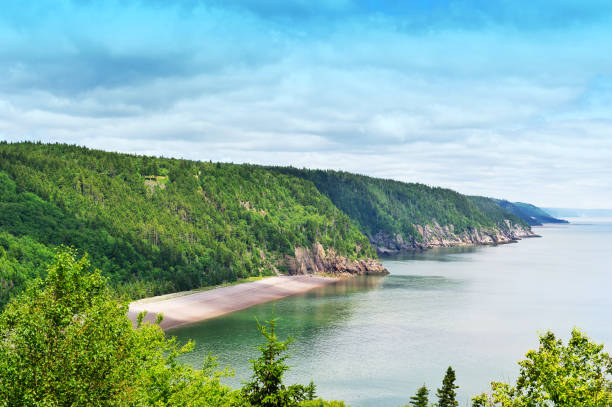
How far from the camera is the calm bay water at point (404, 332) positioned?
79750 mm

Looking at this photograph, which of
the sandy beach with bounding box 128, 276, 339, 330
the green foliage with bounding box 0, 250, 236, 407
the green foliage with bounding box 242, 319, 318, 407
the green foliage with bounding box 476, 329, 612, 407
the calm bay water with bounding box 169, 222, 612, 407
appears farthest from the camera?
the sandy beach with bounding box 128, 276, 339, 330

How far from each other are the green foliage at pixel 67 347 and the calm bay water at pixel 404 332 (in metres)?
31.8

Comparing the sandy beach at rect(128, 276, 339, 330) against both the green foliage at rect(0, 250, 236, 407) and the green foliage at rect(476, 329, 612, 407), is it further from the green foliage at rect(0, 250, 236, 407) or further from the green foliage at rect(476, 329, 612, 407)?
the green foliage at rect(476, 329, 612, 407)

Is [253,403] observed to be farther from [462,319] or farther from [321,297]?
[321,297]

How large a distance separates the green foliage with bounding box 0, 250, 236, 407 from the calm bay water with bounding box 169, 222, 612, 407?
31770 mm

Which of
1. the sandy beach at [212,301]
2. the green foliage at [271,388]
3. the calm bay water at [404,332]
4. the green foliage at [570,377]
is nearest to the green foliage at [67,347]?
the green foliage at [271,388]

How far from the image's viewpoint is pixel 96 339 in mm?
25609

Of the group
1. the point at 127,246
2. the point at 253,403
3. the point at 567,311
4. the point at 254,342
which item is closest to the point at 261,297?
the point at 127,246

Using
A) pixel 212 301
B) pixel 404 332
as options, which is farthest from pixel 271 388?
pixel 212 301

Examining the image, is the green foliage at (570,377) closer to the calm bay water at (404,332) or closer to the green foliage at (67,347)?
the green foliage at (67,347)

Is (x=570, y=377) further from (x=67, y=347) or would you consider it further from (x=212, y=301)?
(x=212, y=301)

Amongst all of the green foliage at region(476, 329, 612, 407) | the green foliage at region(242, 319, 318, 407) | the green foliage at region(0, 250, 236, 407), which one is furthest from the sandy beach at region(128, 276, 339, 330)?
the green foliage at region(476, 329, 612, 407)

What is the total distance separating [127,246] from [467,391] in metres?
128

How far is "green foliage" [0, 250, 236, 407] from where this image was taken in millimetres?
22859
